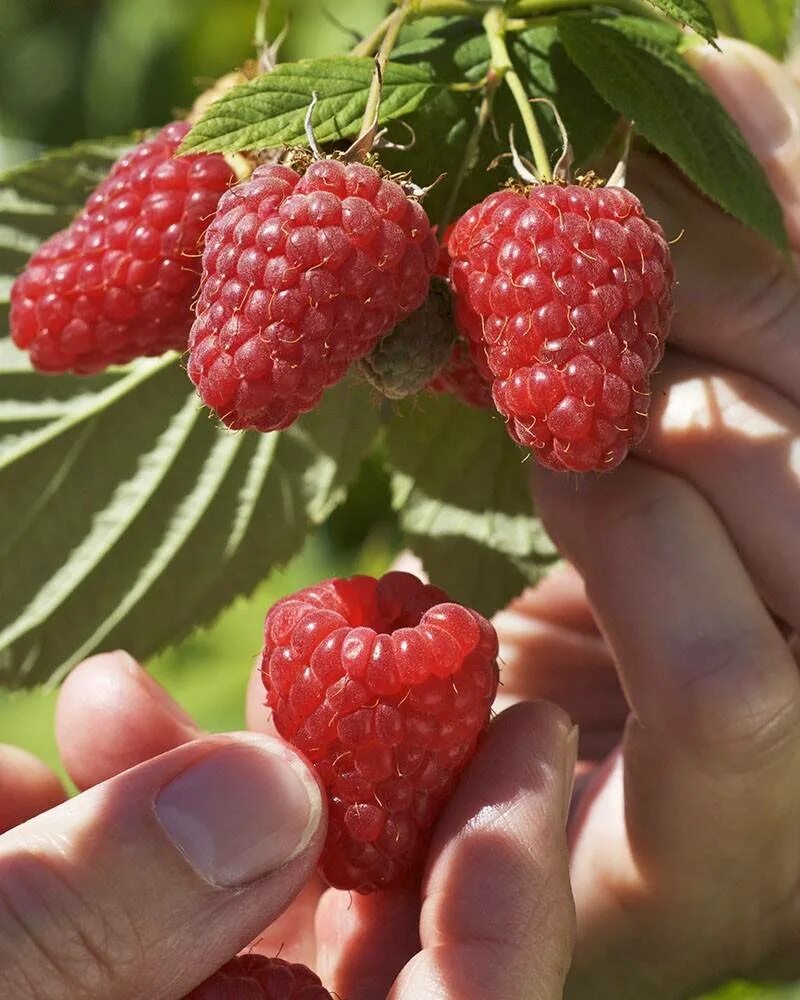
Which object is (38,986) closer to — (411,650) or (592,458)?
(411,650)

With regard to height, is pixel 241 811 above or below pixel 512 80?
below

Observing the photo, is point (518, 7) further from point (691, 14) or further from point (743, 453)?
point (743, 453)

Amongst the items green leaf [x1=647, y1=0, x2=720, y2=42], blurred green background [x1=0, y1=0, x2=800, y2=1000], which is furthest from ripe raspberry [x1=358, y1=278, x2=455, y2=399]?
blurred green background [x1=0, y1=0, x2=800, y2=1000]

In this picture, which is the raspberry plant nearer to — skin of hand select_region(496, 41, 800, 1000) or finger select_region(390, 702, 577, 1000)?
skin of hand select_region(496, 41, 800, 1000)

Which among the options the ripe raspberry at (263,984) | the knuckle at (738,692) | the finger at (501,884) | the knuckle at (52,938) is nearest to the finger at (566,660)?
the knuckle at (738,692)

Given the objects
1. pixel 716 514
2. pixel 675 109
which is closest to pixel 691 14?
pixel 675 109

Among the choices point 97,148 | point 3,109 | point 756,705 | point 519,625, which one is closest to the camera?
point 756,705

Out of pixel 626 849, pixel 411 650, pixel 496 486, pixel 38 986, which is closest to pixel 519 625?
pixel 626 849
